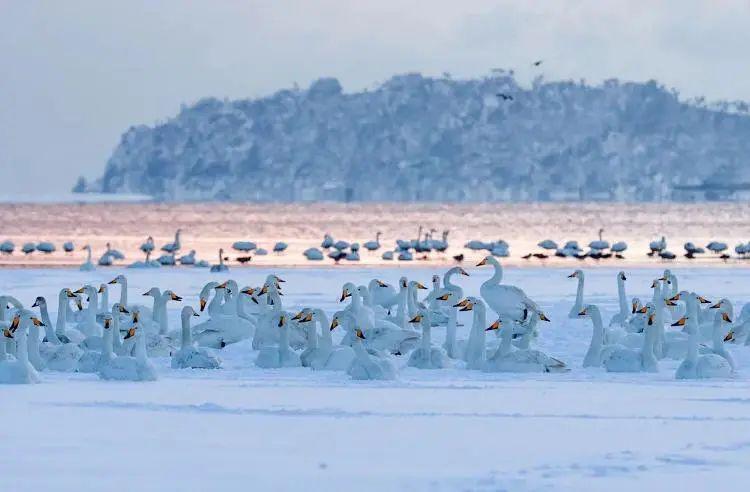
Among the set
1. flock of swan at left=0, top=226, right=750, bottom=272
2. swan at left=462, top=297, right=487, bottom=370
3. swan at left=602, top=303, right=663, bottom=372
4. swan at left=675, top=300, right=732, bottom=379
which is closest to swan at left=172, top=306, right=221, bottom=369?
swan at left=462, top=297, right=487, bottom=370

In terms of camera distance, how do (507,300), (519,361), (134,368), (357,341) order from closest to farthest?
(134,368) < (357,341) < (519,361) < (507,300)

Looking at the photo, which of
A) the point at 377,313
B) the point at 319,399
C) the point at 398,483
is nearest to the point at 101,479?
the point at 398,483

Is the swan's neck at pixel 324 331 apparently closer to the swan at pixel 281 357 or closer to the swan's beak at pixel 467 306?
the swan at pixel 281 357

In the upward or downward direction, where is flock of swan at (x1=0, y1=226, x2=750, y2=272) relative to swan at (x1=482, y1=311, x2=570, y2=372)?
downward

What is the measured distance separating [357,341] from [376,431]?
9.55 feet

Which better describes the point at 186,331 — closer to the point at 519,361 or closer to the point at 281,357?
the point at 281,357

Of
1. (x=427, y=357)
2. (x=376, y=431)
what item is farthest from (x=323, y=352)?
(x=376, y=431)

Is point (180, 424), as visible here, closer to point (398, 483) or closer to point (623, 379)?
point (398, 483)

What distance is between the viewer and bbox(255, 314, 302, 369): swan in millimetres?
15570

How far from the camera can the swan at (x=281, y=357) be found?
15.6 metres

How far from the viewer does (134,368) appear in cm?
1429

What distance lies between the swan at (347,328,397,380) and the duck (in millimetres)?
552

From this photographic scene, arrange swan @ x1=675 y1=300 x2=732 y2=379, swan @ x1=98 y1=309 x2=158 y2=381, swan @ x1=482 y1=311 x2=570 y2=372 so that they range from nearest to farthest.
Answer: swan @ x1=98 y1=309 x2=158 y2=381
swan @ x1=675 y1=300 x2=732 y2=379
swan @ x1=482 y1=311 x2=570 y2=372

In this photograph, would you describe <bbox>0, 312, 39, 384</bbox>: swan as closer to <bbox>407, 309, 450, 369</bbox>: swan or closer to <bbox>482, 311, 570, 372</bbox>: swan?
<bbox>407, 309, 450, 369</bbox>: swan
